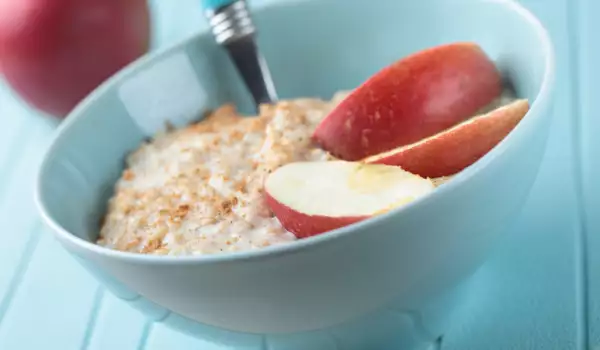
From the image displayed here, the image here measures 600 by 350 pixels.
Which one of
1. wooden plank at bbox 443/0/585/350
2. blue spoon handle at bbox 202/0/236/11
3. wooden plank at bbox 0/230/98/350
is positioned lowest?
wooden plank at bbox 443/0/585/350

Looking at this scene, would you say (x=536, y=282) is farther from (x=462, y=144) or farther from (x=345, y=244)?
(x=345, y=244)

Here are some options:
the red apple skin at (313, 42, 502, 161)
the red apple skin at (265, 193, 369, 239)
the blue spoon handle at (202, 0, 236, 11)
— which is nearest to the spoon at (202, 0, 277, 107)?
the blue spoon handle at (202, 0, 236, 11)

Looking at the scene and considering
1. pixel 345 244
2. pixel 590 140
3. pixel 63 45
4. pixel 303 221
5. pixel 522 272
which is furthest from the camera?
pixel 63 45

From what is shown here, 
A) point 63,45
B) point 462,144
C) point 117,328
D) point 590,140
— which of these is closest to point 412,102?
point 462,144

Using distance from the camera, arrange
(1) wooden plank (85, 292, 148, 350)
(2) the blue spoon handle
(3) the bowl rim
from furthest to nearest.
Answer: (2) the blue spoon handle < (1) wooden plank (85, 292, 148, 350) < (3) the bowl rim

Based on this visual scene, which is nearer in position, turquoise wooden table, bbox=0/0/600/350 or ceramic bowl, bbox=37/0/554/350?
ceramic bowl, bbox=37/0/554/350

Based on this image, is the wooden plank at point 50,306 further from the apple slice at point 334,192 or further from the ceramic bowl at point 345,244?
the apple slice at point 334,192

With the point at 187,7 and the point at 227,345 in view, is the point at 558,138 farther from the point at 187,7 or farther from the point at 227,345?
the point at 187,7

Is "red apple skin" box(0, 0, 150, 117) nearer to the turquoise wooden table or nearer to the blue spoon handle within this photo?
the turquoise wooden table
